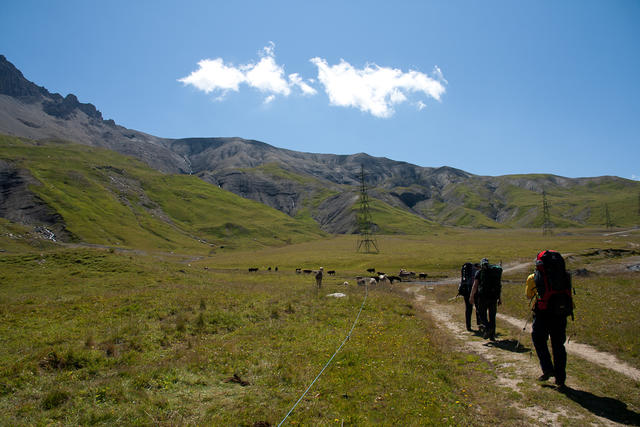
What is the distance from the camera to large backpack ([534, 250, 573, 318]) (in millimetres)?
10458

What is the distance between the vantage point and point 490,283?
16797 millimetres

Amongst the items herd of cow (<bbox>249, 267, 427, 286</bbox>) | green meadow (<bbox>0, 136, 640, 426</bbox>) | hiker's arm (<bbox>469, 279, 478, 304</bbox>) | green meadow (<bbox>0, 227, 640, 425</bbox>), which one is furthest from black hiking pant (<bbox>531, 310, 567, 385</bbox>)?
herd of cow (<bbox>249, 267, 427, 286</bbox>)

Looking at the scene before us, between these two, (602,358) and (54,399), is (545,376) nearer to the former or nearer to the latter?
(602,358)

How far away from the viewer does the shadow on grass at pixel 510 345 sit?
14063 millimetres

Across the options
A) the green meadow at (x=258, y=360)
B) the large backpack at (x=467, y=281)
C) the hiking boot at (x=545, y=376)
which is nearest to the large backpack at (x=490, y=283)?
the large backpack at (x=467, y=281)

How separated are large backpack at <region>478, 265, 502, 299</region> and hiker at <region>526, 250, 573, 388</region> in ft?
19.3

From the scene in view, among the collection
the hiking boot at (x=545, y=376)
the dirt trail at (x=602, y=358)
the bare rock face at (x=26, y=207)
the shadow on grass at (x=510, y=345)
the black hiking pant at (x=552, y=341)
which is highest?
A: the bare rock face at (x=26, y=207)

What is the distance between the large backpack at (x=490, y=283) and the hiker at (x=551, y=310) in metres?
5.87

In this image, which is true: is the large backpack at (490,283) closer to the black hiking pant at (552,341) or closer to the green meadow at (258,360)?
the green meadow at (258,360)

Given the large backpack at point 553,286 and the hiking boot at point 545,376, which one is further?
the large backpack at point 553,286

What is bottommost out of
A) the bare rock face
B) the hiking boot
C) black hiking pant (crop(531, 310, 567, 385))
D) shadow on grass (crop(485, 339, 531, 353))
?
shadow on grass (crop(485, 339, 531, 353))

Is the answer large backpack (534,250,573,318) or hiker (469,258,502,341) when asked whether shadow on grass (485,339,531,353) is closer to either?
hiker (469,258,502,341)

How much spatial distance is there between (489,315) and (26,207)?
173458 millimetres

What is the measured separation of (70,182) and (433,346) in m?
209
